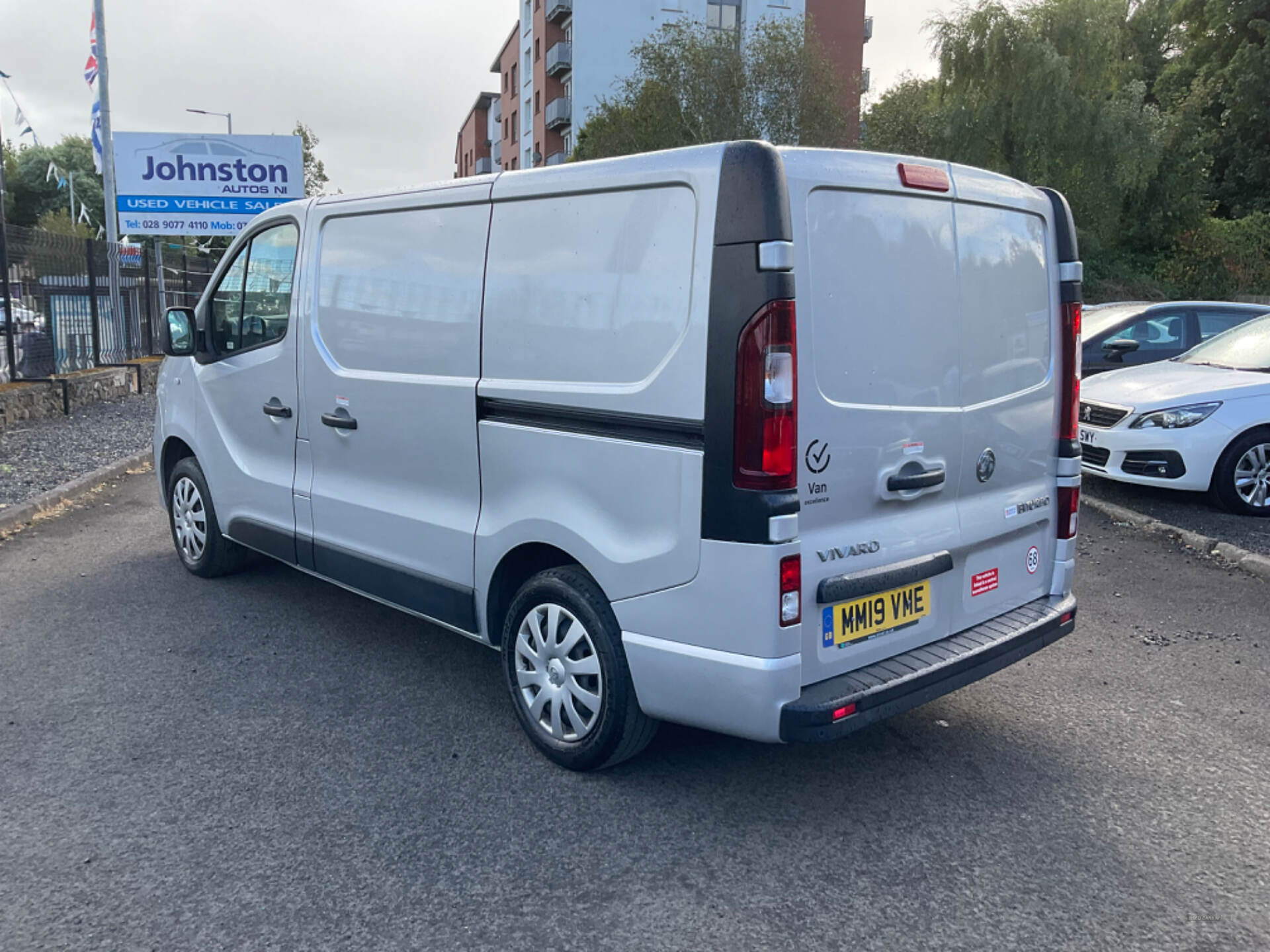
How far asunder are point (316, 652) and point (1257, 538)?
607cm

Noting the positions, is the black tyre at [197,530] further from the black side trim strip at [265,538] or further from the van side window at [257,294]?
the van side window at [257,294]

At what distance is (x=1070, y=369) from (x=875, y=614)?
4.63 feet

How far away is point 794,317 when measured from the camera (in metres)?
2.97

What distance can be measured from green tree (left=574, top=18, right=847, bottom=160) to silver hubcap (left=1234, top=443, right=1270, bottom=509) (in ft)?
86.6

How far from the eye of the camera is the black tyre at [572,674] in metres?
3.45

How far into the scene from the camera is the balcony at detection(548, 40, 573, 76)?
173 feet

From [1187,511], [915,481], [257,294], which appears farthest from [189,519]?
[1187,511]

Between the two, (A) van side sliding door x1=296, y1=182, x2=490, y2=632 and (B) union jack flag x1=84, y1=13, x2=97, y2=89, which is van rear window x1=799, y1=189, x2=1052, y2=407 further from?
(B) union jack flag x1=84, y1=13, x2=97, y2=89

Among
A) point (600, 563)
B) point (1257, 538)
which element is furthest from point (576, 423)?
point (1257, 538)

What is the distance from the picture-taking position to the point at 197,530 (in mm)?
6043

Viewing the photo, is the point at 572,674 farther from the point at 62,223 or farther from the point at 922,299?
the point at 62,223

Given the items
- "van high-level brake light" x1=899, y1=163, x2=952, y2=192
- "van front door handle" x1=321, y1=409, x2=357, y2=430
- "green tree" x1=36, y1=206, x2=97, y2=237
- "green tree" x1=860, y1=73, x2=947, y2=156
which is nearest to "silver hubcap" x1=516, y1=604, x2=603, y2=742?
"van front door handle" x1=321, y1=409, x2=357, y2=430

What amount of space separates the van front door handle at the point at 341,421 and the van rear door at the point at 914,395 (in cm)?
226

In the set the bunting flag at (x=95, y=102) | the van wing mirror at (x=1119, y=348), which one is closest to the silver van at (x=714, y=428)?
the van wing mirror at (x=1119, y=348)
